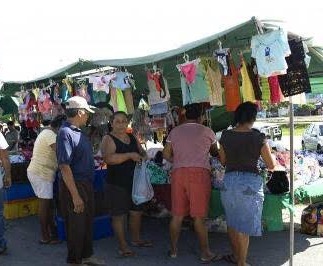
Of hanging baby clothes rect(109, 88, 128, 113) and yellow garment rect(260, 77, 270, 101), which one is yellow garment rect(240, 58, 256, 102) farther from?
hanging baby clothes rect(109, 88, 128, 113)

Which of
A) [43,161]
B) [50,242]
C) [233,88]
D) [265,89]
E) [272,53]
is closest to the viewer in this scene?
[272,53]

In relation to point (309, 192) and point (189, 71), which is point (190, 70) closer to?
point (189, 71)

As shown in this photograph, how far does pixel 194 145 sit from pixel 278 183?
1125mm

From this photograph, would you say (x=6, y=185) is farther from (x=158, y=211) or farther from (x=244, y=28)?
(x=244, y=28)

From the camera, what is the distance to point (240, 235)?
464 cm

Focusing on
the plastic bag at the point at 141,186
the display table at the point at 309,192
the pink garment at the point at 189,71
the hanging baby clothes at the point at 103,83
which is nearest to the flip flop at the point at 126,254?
the plastic bag at the point at 141,186

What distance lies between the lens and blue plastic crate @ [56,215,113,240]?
6.27 meters

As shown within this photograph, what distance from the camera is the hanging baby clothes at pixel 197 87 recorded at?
5385mm

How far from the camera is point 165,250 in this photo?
581 centimetres

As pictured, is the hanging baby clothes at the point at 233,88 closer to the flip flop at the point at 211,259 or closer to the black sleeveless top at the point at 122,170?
the black sleeveless top at the point at 122,170

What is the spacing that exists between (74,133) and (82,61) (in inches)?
88.4

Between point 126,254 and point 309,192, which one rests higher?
point 309,192

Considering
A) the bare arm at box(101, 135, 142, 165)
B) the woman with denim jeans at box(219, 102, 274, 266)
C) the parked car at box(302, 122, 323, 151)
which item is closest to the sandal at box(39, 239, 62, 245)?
the bare arm at box(101, 135, 142, 165)

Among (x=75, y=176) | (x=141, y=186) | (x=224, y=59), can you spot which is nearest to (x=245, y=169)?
(x=224, y=59)
